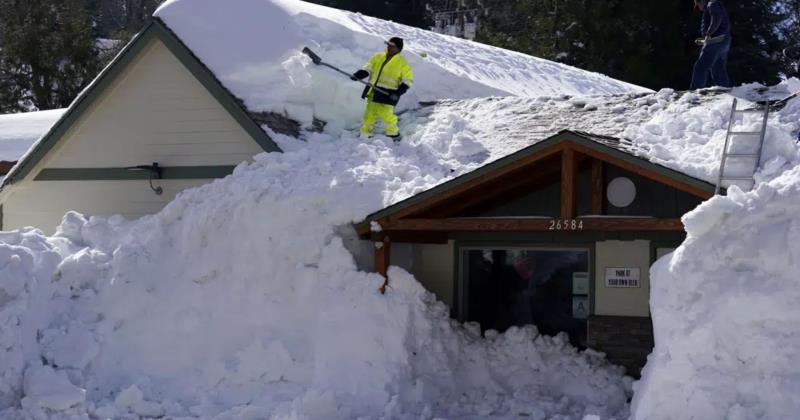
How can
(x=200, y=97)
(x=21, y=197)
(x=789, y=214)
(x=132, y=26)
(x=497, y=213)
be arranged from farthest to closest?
(x=132, y=26)
(x=21, y=197)
(x=200, y=97)
(x=497, y=213)
(x=789, y=214)

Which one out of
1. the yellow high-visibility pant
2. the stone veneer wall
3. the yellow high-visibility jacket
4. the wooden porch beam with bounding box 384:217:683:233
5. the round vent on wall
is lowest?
the stone veneer wall

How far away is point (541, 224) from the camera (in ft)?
41.9

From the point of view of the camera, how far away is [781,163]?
39.7ft

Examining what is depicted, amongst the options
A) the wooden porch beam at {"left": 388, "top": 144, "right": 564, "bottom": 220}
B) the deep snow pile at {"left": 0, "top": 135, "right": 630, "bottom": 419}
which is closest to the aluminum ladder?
the wooden porch beam at {"left": 388, "top": 144, "right": 564, "bottom": 220}

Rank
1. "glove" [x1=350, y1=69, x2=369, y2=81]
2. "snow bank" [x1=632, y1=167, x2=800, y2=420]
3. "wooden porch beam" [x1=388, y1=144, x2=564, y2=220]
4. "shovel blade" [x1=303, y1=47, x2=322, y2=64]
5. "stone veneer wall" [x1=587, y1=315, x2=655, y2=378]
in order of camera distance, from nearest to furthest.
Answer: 1. "snow bank" [x1=632, y1=167, x2=800, y2=420]
2. "wooden porch beam" [x1=388, y1=144, x2=564, y2=220]
3. "stone veneer wall" [x1=587, y1=315, x2=655, y2=378]
4. "glove" [x1=350, y1=69, x2=369, y2=81]
5. "shovel blade" [x1=303, y1=47, x2=322, y2=64]

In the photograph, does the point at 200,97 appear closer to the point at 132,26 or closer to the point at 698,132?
the point at 698,132

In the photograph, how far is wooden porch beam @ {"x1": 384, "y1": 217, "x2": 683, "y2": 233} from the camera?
40.1 ft

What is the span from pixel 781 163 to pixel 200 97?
821 cm

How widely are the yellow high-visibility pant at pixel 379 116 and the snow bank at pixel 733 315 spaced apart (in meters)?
6.14

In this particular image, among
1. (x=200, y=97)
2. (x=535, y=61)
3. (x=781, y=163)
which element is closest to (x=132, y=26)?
(x=535, y=61)

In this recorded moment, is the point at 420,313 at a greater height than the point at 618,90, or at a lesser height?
lesser

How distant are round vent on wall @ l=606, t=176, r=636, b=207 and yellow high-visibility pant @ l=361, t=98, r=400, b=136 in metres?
3.70

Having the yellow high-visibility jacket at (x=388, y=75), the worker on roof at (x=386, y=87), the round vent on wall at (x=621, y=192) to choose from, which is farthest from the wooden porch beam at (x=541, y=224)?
the yellow high-visibility jacket at (x=388, y=75)

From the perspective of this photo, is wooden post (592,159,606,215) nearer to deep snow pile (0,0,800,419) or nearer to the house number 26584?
the house number 26584
